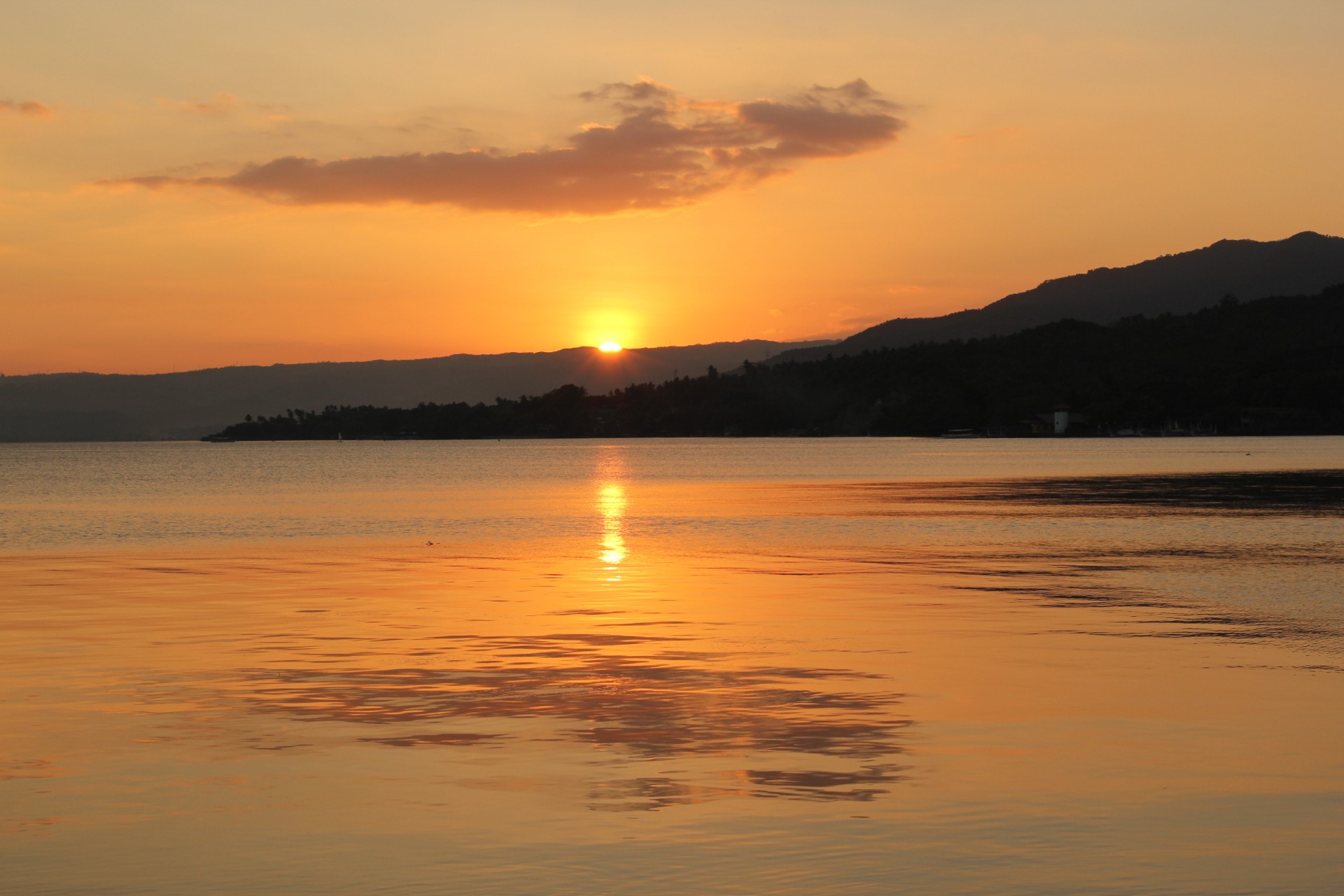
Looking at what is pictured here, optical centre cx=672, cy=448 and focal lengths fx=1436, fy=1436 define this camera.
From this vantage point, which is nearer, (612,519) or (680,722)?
(680,722)

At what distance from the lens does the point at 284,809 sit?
11336 mm

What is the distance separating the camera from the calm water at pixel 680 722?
994 centimetres

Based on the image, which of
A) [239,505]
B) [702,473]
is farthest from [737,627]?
[702,473]

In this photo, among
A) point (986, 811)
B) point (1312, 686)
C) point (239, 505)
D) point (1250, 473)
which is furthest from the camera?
point (1250, 473)

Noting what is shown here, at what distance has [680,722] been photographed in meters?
14.8

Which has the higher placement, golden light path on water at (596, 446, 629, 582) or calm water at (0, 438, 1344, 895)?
calm water at (0, 438, 1344, 895)

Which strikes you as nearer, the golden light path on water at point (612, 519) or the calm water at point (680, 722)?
the calm water at point (680, 722)

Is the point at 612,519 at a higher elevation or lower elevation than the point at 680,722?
lower

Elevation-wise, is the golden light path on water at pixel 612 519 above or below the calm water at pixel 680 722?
below

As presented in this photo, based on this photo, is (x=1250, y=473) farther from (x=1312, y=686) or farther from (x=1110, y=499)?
(x=1312, y=686)

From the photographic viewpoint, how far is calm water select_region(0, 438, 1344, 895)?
9938 millimetres

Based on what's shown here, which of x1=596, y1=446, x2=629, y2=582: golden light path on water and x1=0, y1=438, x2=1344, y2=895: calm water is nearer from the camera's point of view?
x1=0, y1=438, x2=1344, y2=895: calm water

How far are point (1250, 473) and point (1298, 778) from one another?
9374cm

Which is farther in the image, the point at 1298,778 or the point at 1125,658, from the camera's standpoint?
the point at 1125,658
